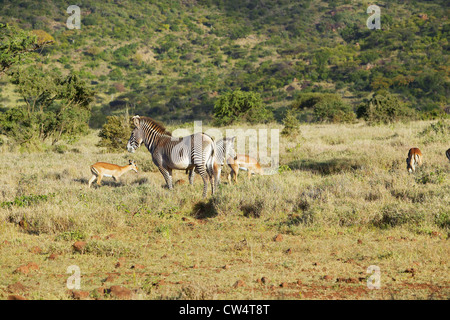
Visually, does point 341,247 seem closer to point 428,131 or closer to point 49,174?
point 49,174

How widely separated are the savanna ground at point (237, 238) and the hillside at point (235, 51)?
3910cm

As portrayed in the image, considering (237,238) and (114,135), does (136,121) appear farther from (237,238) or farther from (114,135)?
(114,135)

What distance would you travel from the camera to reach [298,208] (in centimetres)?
1012

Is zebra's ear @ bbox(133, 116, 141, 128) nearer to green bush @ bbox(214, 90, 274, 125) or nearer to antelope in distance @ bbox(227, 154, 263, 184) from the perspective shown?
antelope in distance @ bbox(227, 154, 263, 184)

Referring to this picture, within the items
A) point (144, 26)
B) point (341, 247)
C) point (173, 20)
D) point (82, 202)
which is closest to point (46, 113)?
point (82, 202)

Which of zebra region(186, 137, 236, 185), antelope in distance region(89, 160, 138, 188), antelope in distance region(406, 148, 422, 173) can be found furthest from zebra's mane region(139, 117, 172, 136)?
antelope in distance region(406, 148, 422, 173)

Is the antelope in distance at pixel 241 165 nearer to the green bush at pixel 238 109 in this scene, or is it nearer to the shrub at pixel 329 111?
Result: the green bush at pixel 238 109

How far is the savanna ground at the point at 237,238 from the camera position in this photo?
20.2 feet

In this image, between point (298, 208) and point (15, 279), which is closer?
point (15, 279)

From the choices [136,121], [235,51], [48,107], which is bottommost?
[136,121]

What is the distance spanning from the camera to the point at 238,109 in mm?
36750

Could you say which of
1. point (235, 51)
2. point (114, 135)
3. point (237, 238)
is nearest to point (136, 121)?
point (237, 238)

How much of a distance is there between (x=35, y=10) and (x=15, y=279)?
96.5 meters

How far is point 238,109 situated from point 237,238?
28.6 meters
